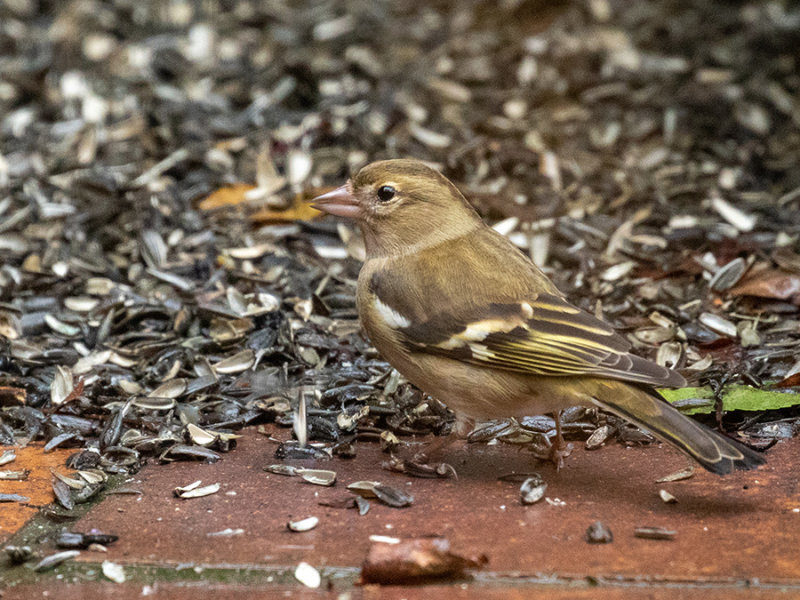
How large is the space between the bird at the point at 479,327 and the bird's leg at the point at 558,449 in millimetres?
20

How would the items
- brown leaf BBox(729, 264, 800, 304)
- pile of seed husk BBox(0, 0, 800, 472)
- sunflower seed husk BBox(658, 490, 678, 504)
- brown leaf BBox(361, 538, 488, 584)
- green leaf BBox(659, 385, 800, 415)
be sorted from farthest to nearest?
brown leaf BBox(729, 264, 800, 304) < pile of seed husk BBox(0, 0, 800, 472) < green leaf BBox(659, 385, 800, 415) < sunflower seed husk BBox(658, 490, 678, 504) < brown leaf BBox(361, 538, 488, 584)

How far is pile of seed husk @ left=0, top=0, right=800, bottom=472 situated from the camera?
414cm

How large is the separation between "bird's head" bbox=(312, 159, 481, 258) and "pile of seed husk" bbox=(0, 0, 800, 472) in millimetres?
609

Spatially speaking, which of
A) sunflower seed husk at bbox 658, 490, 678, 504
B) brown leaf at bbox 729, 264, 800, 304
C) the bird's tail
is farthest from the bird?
brown leaf at bbox 729, 264, 800, 304

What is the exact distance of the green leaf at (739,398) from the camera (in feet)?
12.3

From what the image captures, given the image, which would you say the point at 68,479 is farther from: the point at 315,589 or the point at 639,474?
the point at 639,474

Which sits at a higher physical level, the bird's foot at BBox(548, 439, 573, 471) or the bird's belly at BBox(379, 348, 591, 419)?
the bird's belly at BBox(379, 348, 591, 419)

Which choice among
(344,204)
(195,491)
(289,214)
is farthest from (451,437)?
(289,214)

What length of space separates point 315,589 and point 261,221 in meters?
3.13

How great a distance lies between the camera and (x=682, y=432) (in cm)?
313

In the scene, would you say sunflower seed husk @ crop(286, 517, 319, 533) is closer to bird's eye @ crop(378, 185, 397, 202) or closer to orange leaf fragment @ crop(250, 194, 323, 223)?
bird's eye @ crop(378, 185, 397, 202)

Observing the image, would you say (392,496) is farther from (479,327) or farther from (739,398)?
(739,398)

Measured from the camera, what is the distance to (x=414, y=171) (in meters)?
4.04

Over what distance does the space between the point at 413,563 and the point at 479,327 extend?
1098 mm
